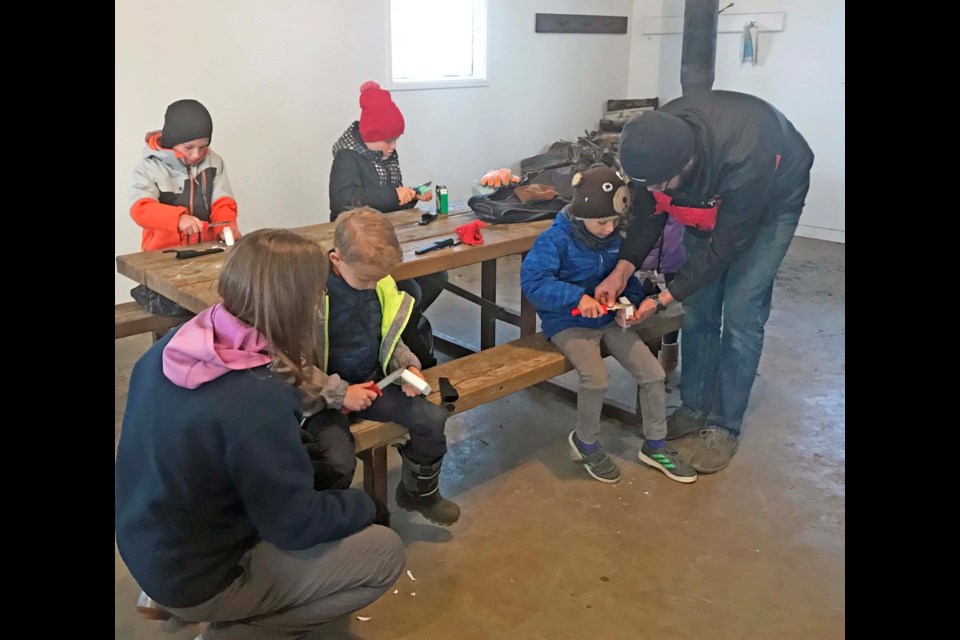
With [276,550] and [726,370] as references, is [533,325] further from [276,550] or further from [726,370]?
[276,550]

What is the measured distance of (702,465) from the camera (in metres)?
3.17

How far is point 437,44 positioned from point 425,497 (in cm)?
427

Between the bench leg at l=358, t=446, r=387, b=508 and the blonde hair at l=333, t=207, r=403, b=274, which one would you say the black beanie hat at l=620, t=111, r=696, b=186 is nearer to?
the blonde hair at l=333, t=207, r=403, b=274

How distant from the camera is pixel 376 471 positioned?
104 inches

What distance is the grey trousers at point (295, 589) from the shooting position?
1.84 meters

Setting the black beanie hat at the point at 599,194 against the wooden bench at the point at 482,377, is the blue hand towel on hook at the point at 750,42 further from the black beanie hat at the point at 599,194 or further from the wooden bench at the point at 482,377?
the black beanie hat at the point at 599,194

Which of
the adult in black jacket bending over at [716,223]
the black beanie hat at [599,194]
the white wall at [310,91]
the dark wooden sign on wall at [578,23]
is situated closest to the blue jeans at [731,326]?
the adult in black jacket bending over at [716,223]

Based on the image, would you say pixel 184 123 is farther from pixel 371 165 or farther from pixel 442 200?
pixel 442 200

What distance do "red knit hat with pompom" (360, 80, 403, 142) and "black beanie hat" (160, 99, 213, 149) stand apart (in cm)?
74

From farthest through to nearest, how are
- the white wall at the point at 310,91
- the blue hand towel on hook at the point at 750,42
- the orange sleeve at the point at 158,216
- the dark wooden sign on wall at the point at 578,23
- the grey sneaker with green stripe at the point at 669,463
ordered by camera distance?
the dark wooden sign on wall at the point at 578,23 < the blue hand towel on hook at the point at 750,42 < the white wall at the point at 310,91 < the orange sleeve at the point at 158,216 < the grey sneaker with green stripe at the point at 669,463

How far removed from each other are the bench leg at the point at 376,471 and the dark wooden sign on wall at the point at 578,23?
196 inches

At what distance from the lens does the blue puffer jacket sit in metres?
2.99

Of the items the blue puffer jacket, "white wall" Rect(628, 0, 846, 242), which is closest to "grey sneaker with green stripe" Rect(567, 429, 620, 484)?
the blue puffer jacket
